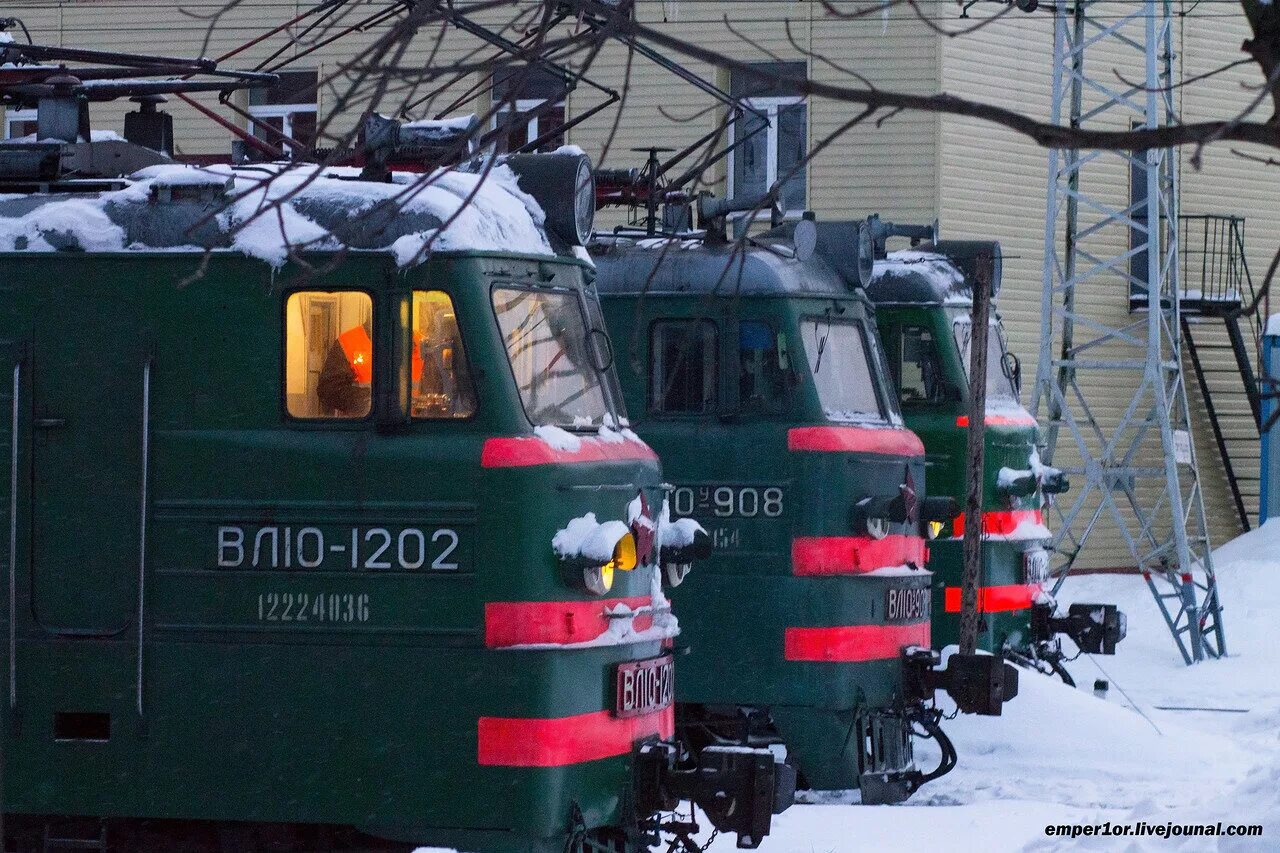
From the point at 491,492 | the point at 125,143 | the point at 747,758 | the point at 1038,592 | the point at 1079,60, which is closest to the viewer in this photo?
the point at 491,492

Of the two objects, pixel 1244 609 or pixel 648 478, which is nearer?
pixel 648 478

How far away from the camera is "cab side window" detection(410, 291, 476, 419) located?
23.0 ft

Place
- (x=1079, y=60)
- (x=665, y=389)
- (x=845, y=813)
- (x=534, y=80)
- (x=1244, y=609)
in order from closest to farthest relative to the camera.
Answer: (x=845, y=813) < (x=665, y=389) < (x=1079, y=60) < (x=1244, y=609) < (x=534, y=80)

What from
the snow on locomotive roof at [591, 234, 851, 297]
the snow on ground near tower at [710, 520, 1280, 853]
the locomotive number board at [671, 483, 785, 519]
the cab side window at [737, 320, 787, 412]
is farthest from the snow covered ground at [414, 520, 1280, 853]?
the snow on locomotive roof at [591, 234, 851, 297]

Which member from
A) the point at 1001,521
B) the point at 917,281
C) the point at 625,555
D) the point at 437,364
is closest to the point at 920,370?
the point at 917,281

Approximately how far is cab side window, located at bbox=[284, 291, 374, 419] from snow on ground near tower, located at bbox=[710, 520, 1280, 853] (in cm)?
307

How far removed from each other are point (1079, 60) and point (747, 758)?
42.0 feet

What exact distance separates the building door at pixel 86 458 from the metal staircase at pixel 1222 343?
18.1m

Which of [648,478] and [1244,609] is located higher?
[648,478]

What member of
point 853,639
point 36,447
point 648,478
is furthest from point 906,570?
point 36,447

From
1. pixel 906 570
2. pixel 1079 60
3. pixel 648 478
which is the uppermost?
pixel 1079 60

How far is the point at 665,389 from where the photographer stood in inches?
410

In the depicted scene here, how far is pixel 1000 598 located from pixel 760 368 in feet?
12.7

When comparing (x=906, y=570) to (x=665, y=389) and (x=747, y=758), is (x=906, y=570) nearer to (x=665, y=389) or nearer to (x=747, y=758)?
(x=665, y=389)
